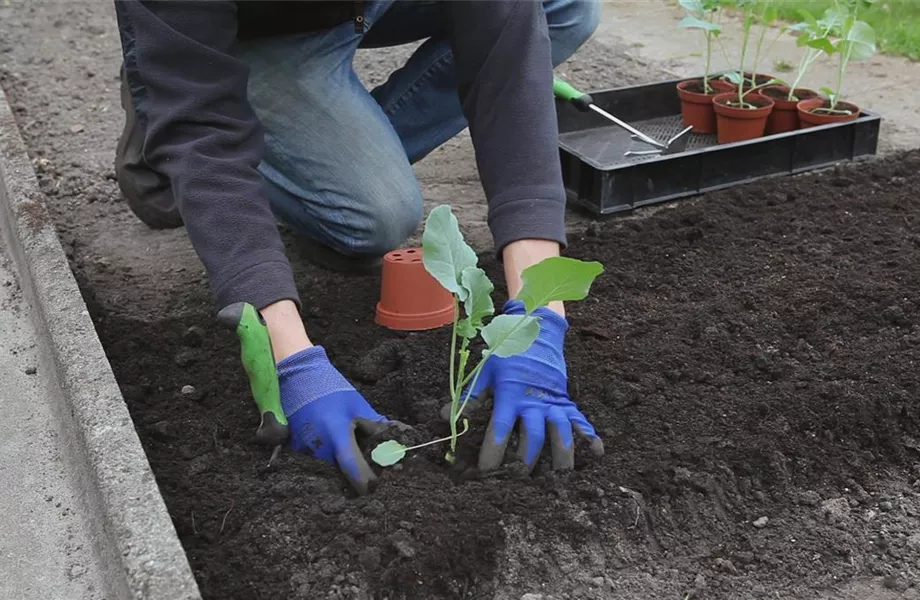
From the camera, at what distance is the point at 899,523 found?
A: 1593 mm

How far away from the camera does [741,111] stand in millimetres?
3088

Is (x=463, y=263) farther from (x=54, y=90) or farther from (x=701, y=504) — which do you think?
(x=54, y=90)

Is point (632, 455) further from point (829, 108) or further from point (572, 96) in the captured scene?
point (829, 108)

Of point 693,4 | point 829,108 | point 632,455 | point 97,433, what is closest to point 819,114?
point 829,108

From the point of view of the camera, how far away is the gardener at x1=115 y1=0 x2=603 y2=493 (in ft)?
5.51

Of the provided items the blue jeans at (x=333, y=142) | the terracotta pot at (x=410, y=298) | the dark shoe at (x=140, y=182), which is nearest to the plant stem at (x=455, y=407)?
the terracotta pot at (x=410, y=298)

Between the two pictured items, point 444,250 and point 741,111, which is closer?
point 444,250

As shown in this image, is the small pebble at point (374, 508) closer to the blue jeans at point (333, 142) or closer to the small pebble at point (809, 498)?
the small pebble at point (809, 498)

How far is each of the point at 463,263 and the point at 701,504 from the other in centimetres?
52

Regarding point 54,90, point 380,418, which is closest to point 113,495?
point 380,418

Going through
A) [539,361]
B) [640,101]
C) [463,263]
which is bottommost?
[640,101]

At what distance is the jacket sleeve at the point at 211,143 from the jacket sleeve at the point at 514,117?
0.42 m

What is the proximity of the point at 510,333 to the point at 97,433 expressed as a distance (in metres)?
0.66

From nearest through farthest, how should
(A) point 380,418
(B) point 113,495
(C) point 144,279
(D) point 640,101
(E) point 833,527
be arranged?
1. (B) point 113,495
2. (E) point 833,527
3. (A) point 380,418
4. (C) point 144,279
5. (D) point 640,101
